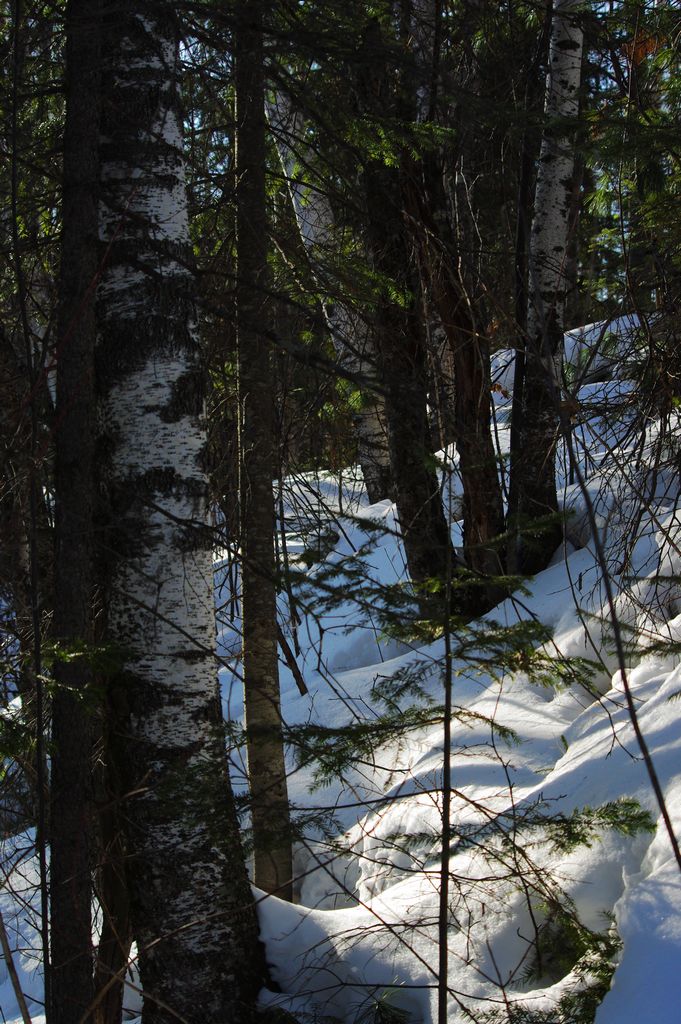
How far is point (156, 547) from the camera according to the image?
280 cm

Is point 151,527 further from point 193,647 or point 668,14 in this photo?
point 668,14

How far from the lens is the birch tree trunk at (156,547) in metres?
2.78

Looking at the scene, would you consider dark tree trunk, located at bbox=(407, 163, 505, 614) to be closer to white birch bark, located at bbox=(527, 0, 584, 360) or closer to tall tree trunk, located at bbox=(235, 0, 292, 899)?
white birch bark, located at bbox=(527, 0, 584, 360)

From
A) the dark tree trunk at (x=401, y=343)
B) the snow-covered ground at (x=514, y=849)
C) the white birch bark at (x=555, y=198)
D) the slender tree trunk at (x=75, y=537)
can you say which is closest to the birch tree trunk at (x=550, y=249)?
the white birch bark at (x=555, y=198)

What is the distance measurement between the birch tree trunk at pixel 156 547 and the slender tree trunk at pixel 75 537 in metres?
0.22

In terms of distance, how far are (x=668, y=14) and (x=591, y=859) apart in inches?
138

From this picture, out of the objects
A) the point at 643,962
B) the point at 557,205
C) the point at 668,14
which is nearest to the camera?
the point at 643,962

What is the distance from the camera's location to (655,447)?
3559mm

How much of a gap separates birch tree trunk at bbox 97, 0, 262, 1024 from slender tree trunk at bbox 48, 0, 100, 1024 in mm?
218

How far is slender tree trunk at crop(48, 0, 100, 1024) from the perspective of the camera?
7.82ft

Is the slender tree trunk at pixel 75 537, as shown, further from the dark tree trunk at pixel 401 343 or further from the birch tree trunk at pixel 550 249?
the birch tree trunk at pixel 550 249

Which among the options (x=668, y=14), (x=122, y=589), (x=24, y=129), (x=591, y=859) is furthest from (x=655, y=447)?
(x=24, y=129)

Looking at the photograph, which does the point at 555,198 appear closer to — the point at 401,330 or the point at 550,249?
the point at 550,249

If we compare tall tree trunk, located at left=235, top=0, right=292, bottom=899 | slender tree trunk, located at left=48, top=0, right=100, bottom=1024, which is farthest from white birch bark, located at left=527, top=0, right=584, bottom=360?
slender tree trunk, located at left=48, top=0, right=100, bottom=1024
